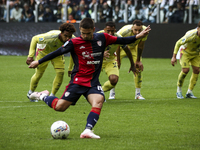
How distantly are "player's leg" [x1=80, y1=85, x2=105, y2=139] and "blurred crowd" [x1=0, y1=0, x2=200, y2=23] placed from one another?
1401cm

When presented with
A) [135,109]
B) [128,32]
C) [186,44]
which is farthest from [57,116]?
[186,44]

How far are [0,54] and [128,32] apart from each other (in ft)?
46.2

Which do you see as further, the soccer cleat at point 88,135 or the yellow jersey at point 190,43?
the yellow jersey at point 190,43

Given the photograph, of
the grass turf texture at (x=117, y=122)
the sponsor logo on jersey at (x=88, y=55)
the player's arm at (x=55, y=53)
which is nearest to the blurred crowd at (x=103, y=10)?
the grass turf texture at (x=117, y=122)

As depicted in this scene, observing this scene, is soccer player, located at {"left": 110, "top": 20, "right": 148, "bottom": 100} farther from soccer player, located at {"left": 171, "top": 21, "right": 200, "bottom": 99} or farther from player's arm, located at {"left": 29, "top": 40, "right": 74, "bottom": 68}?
player's arm, located at {"left": 29, "top": 40, "right": 74, "bottom": 68}

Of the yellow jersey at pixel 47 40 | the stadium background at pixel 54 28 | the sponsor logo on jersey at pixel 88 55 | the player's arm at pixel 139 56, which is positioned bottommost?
the stadium background at pixel 54 28

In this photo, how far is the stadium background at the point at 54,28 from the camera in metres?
19.6

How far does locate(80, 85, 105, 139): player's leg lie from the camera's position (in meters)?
5.13

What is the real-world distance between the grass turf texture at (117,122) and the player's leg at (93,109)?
104mm

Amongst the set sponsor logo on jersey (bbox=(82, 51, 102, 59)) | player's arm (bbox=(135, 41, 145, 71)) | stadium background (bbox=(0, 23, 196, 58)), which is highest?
sponsor logo on jersey (bbox=(82, 51, 102, 59))

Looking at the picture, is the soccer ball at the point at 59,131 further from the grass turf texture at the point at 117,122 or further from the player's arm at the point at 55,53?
the player's arm at the point at 55,53

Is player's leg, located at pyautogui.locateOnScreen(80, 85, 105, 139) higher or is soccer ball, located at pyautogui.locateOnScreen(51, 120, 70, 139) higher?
player's leg, located at pyautogui.locateOnScreen(80, 85, 105, 139)

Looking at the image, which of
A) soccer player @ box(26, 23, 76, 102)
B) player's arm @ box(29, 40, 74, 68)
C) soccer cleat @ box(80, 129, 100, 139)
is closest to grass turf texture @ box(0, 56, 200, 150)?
soccer cleat @ box(80, 129, 100, 139)

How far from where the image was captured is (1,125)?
19.8ft
